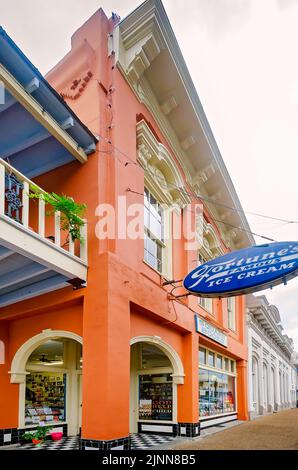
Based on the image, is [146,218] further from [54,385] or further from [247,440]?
[247,440]

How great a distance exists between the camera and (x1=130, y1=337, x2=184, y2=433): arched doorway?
11258 mm

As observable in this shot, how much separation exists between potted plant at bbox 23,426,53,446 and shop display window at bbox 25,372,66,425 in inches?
12.7

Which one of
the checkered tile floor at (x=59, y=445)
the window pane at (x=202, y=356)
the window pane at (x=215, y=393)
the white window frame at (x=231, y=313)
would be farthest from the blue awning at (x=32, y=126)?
the white window frame at (x=231, y=313)

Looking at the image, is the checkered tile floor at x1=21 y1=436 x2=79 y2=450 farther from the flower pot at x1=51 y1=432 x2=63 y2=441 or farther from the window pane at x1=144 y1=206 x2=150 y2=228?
the window pane at x1=144 y1=206 x2=150 y2=228

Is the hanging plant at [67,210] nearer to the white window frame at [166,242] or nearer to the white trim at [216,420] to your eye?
the white window frame at [166,242]

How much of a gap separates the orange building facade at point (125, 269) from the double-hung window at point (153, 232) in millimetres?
37

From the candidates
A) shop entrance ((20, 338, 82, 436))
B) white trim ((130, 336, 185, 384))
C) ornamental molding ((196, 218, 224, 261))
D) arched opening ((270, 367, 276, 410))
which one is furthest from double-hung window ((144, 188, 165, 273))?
arched opening ((270, 367, 276, 410))

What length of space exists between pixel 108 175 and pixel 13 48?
9.36ft

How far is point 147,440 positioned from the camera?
1068 centimetres

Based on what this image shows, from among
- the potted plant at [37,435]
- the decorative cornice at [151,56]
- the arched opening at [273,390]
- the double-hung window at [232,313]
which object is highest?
the decorative cornice at [151,56]

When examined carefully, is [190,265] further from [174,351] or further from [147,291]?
[147,291]

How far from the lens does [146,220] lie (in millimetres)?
10219

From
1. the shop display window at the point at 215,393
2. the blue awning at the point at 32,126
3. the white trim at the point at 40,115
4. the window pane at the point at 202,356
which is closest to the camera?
the white trim at the point at 40,115

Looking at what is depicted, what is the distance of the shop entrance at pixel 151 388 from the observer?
11.6 m
